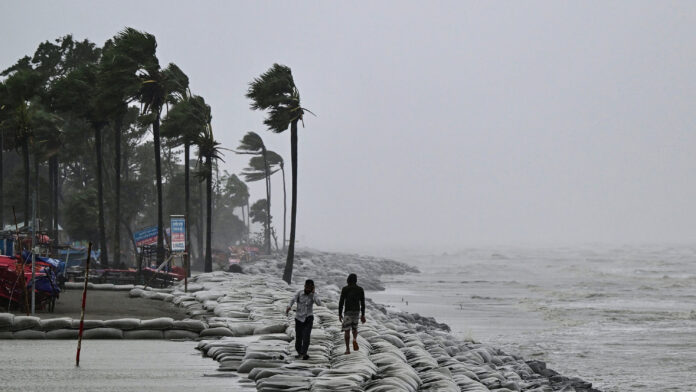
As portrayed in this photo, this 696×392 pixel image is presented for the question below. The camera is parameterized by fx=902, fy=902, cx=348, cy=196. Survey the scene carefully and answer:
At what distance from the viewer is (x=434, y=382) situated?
14.9 meters

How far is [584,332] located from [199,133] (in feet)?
69.4

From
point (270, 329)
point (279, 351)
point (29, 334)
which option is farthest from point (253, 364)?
point (29, 334)

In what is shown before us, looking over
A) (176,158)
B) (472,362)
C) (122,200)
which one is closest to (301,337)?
(472,362)

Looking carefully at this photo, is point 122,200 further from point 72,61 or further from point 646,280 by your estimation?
point 646,280

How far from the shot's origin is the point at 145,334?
Answer: 19438 millimetres

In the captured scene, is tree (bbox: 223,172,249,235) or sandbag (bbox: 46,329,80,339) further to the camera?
tree (bbox: 223,172,249,235)

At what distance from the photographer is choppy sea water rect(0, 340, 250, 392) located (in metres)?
13.5

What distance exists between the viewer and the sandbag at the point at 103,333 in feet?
61.6

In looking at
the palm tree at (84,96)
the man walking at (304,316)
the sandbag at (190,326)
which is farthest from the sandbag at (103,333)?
the palm tree at (84,96)

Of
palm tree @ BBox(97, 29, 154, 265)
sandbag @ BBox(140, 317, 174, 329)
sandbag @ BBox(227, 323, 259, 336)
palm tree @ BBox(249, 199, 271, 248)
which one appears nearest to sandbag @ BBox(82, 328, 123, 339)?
sandbag @ BBox(140, 317, 174, 329)

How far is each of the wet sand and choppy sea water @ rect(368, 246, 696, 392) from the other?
10212 mm

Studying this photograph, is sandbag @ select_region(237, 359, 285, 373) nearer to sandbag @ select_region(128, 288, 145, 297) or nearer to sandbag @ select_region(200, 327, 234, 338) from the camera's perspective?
sandbag @ select_region(200, 327, 234, 338)

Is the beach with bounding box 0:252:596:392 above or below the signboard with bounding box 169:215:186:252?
below

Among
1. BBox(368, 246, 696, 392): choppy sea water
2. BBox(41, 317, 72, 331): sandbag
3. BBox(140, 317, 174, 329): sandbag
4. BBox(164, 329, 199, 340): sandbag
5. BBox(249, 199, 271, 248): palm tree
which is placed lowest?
BBox(368, 246, 696, 392): choppy sea water
